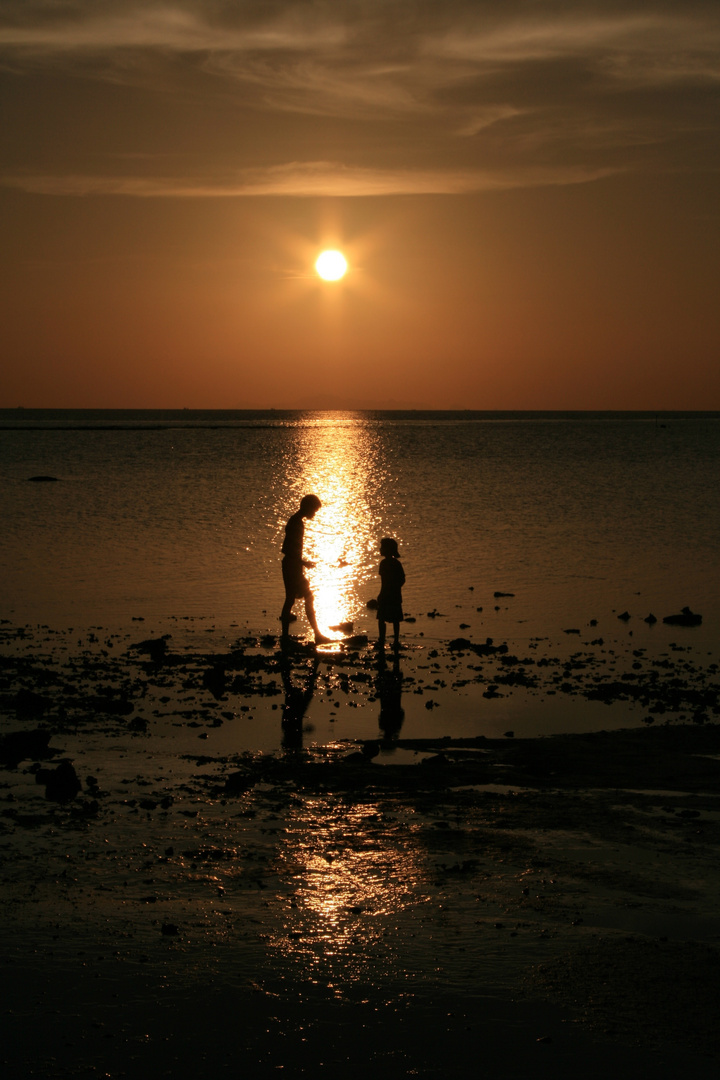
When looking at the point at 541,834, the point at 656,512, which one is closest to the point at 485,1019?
the point at 541,834

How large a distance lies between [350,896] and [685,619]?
46.6ft

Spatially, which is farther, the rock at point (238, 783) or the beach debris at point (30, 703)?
the beach debris at point (30, 703)

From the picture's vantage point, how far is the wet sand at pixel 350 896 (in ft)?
18.6

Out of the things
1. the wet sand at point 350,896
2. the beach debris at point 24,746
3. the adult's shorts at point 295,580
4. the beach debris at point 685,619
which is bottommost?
the wet sand at point 350,896

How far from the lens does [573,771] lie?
10.5 meters

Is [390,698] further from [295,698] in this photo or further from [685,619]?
[685,619]

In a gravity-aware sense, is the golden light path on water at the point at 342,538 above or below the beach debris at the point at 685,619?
above

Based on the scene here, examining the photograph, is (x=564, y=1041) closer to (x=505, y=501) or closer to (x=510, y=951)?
(x=510, y=951)

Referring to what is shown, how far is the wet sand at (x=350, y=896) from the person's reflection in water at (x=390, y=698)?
9 centimetres

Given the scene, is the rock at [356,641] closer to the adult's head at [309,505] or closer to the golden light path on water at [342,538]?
the golden light path on water at [342,538]

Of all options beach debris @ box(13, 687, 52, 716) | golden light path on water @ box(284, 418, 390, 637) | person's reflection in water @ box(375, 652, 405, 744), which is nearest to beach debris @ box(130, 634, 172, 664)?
beach debris @ box(13, 687, 52, 716)

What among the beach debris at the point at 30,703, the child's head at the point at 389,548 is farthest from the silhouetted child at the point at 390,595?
the beach debris at the point at 30,703

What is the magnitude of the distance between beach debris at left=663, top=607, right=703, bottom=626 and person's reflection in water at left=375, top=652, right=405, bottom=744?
6.36 metres

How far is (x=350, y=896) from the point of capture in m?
7.39
